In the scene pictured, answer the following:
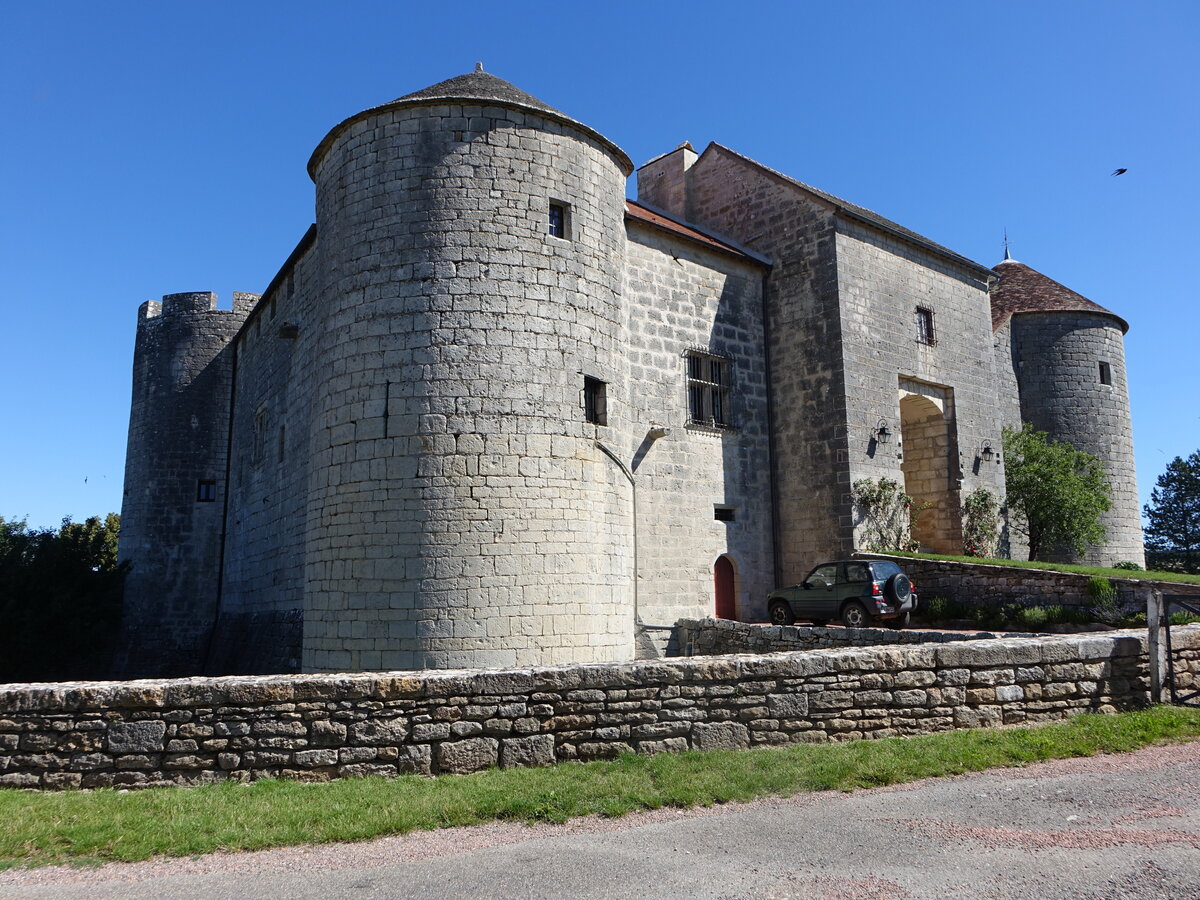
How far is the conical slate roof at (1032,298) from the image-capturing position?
27797 millimetres

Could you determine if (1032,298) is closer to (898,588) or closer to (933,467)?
(933,467)

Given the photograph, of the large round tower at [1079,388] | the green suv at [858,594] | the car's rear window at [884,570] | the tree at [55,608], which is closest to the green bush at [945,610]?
the green suv at [858,594]

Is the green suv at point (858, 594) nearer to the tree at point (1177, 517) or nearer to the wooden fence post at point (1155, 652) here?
the wooden fence post at point (1155, 652)

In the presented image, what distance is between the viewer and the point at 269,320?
21672 millimetres

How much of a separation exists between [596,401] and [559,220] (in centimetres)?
277

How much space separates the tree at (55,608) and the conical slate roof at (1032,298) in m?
27.0

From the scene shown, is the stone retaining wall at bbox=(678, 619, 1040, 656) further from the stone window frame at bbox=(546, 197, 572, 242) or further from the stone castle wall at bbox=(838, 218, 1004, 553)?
the stone window frame at bbox=(546, 197, 572, 242)

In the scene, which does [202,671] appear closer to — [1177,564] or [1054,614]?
[1054,614]

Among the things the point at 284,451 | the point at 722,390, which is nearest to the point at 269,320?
the point at 284,451

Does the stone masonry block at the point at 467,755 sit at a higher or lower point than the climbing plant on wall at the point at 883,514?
lower

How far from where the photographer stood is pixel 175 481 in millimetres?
25203

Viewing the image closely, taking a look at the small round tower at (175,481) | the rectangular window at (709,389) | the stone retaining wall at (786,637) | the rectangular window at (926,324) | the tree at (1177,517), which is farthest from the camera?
the tree at (1177,517)

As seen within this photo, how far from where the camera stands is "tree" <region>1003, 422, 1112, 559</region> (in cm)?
2286

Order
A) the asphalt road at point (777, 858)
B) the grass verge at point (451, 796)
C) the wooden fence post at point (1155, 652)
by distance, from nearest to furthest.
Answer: the asphalt road at point (777, 858) < the grass verge at point (451, 796) < the wooden fence post at point (1155, 652)
